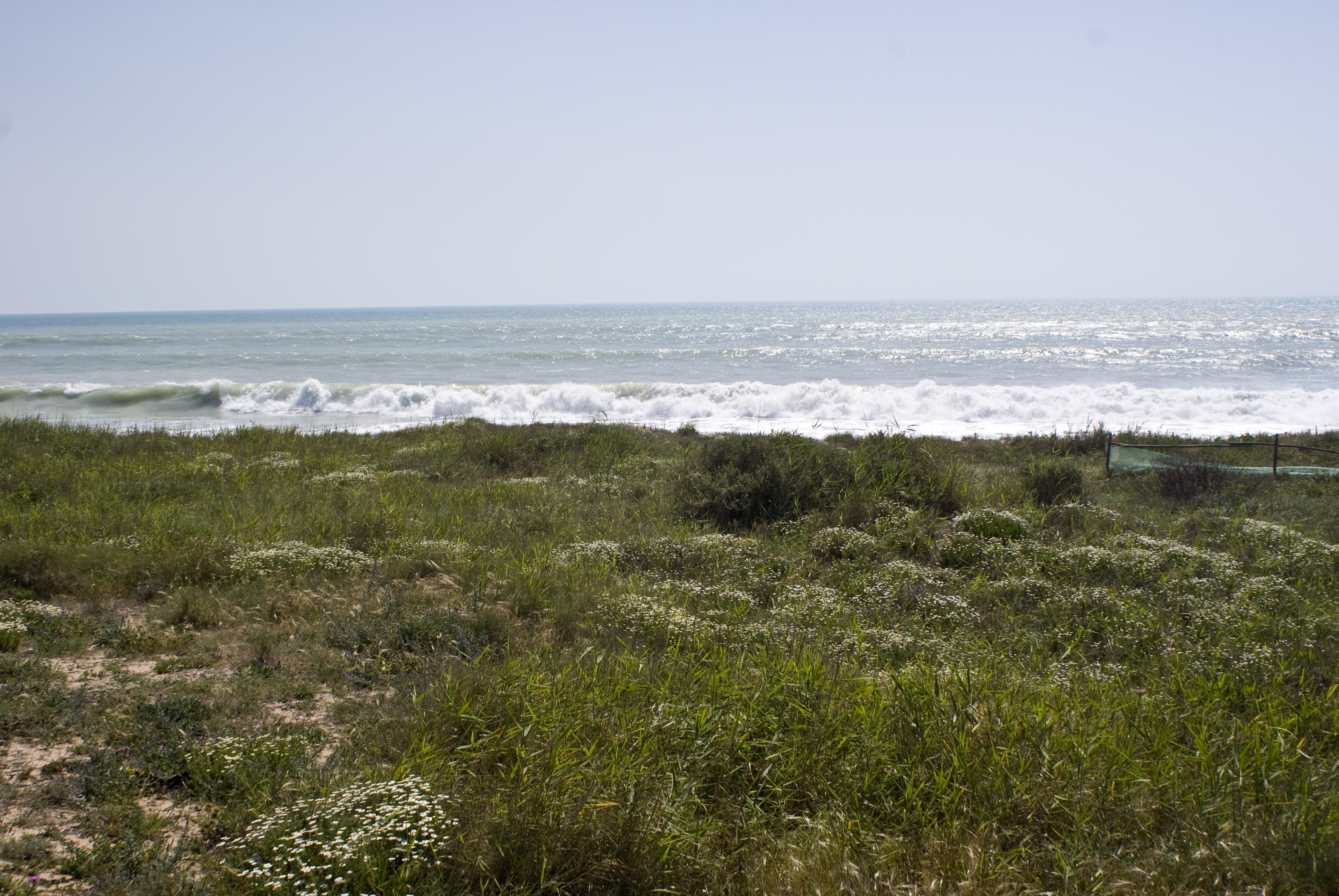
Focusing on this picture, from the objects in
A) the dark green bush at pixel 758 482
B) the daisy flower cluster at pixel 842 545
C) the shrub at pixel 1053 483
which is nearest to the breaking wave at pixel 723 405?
the shrub at pixel 1053 483

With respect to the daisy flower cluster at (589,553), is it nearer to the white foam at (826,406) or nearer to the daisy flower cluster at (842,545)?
the daisy flower cluster at (842,545)

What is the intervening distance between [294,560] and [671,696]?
A: 13.2ft

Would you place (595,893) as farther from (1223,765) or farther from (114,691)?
(114,691)

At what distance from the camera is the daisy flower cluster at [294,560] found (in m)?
6.41

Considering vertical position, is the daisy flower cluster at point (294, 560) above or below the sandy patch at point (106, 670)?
above

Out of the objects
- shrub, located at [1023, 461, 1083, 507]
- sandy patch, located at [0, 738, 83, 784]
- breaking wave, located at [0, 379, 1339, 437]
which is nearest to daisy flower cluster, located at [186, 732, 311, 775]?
sandy patch, located at [0, 738, 83, 784]

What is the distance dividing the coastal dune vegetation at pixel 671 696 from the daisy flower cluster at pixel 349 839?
18mm

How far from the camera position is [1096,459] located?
13719 millimetres

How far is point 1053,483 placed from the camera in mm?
10180

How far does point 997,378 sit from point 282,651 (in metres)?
39.3

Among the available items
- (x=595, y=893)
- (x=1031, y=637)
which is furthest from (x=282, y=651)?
(x=1031, y=637)

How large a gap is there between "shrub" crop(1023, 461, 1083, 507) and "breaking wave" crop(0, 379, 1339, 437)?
13.8 meters

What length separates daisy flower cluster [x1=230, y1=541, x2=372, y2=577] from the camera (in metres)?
6.41

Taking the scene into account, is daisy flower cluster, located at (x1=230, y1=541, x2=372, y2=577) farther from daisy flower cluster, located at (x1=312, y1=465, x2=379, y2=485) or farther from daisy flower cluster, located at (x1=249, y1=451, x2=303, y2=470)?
daisy flower cluster, located at (x1=249, y1=451, x2=303, y2=470)
